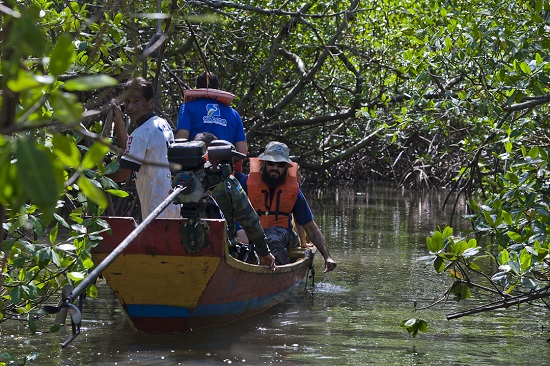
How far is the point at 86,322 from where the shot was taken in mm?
6266

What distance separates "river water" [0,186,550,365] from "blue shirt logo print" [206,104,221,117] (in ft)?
5.03

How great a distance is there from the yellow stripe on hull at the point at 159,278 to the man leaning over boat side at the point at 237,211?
1.38 feet

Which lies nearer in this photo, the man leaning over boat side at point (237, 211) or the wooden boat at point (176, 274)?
the wooden boat at point (176, 274)

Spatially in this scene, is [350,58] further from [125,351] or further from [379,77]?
[125,351]

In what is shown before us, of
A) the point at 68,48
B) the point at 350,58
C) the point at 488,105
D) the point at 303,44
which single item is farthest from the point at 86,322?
the point at 350,58

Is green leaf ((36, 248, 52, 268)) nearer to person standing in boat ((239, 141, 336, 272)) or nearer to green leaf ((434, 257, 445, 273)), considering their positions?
green leaf ((434, 257, 445, 273))

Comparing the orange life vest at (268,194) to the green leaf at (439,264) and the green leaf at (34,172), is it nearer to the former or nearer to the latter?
the green leaf at (439,264)

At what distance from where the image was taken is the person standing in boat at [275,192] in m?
7.22

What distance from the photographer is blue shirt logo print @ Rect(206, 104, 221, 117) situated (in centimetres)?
720

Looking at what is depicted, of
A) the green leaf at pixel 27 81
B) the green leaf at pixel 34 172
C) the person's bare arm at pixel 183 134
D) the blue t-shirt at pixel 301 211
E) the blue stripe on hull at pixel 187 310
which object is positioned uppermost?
the person's bare arm at pixel 183 134

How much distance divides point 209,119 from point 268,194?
0.72 metres

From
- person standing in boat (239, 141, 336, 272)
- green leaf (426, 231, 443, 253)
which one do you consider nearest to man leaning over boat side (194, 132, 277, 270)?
person standing in boat (239, 141, 336, 272)

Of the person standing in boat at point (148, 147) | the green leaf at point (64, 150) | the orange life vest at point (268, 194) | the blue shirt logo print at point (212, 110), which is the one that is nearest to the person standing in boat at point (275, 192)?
the orange life vest at point (268, 194)

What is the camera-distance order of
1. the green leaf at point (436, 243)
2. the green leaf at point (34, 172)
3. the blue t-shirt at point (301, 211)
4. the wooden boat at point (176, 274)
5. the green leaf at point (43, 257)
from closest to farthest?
the green leaf at point (34, 172) < the green leaf at point (43, 257) < the green leaf at point (436, 243) < the wooden boat at point (176, 274) < the blue t-shirt at point (301, 211)
